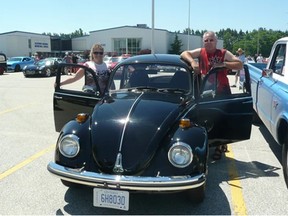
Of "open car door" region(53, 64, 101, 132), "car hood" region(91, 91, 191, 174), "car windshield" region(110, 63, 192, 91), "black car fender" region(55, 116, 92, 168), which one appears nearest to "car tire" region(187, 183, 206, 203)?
"car hood" region(91, 91, 191, 174)

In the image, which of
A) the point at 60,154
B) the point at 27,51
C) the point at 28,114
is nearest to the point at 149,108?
the point at 60,154

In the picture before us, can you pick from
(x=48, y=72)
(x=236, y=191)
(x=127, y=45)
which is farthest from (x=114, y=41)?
(x=236, y=191)

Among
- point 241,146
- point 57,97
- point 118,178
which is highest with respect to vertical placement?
point 57,97

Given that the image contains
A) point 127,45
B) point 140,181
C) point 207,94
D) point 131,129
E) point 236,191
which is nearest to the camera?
point 140,181

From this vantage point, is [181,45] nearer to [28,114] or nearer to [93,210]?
[28,114]

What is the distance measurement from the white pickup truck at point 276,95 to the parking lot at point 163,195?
529mm

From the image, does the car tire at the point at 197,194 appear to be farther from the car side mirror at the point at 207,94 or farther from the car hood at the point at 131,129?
the car side mirror at the point at 207,94

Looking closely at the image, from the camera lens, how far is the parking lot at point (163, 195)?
3.87 m

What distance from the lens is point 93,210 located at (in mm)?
3852

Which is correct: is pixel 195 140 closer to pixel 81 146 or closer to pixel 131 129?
pixel 131 129

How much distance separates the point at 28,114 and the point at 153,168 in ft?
21.9

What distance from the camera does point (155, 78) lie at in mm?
5238

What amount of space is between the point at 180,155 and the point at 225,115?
1.55 meters

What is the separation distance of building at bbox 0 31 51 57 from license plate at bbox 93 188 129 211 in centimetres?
6186
